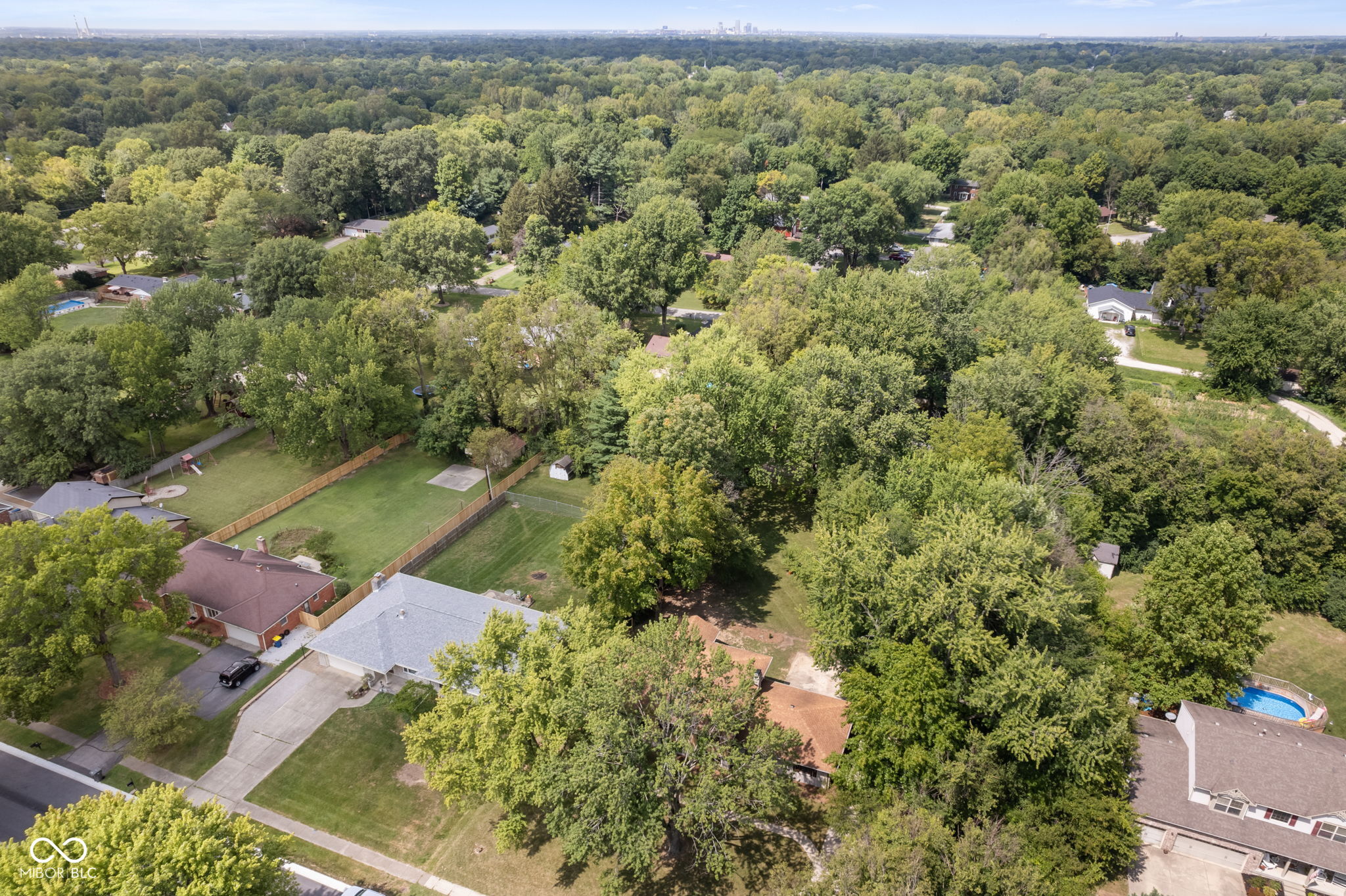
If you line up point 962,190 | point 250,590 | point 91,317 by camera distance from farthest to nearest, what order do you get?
point 962,190, point 91,317, point 250,590

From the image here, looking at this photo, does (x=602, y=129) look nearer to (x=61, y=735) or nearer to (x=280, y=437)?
(x=280, y=437)

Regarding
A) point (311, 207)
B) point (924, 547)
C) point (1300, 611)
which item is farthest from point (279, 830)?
point (311, 207)

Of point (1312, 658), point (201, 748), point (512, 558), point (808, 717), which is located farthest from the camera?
point (512, 558)

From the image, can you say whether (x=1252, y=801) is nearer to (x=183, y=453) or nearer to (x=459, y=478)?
(x=459, y=478)

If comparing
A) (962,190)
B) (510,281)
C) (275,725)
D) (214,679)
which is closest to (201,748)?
(275,725)

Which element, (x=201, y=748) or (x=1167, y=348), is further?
(x=1167, y=348)

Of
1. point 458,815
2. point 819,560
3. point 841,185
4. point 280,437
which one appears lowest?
point 458,815

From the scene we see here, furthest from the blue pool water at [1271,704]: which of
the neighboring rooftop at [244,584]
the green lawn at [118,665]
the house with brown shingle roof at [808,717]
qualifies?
the green lawn at [118,665]
